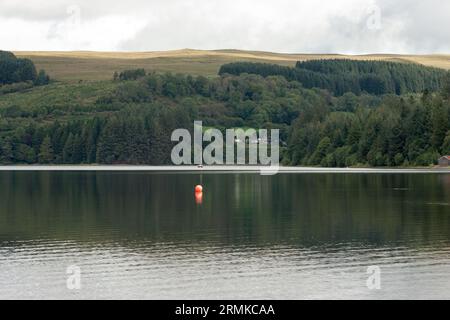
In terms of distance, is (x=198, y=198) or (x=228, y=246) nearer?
(x=228, y=246)

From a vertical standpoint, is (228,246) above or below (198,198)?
above

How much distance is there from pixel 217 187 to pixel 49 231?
234ft

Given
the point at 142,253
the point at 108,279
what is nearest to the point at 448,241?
the point at 142,253

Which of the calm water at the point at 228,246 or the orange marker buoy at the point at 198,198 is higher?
the calm water at the point at 228,246

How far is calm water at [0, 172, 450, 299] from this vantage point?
49.4 meters

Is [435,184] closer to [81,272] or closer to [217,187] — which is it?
[217,187]

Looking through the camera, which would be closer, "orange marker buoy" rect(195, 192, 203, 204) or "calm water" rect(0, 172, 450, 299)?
"calm water" rect(0, 172, 450, 299)

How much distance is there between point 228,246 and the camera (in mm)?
65875

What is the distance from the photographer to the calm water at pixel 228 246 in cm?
4941

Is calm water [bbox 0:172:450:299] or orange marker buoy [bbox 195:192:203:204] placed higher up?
calm water [bbox 0:172:450:299]

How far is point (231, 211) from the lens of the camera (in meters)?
96.4

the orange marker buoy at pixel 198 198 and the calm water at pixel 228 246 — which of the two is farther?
the orange marker buoy at pixel 198 198
